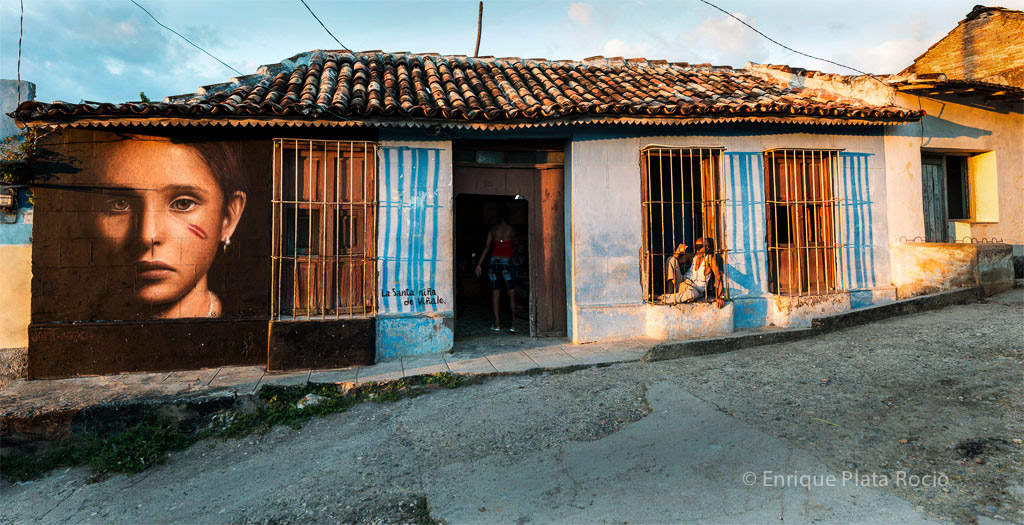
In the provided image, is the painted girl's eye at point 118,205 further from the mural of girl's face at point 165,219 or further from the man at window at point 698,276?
the man at window at point 698,276

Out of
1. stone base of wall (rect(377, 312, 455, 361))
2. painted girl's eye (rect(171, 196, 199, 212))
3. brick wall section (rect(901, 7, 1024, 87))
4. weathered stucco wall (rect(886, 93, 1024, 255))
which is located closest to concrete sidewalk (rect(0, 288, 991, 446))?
stone base of wall (rect(377, 312, 455, 361))

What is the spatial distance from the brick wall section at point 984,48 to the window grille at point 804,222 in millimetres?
5468

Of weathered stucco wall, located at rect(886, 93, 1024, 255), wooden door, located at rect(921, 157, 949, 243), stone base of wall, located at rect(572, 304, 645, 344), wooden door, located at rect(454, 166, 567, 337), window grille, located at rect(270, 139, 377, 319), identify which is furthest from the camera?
wooden door, located at rect(921, 157, 949, 243)

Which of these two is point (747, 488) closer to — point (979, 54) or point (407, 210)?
point (407, 210)

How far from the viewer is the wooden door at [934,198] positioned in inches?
316

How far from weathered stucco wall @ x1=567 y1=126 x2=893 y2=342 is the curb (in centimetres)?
64

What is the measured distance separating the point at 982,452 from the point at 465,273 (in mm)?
8732

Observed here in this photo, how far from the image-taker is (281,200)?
573 cm

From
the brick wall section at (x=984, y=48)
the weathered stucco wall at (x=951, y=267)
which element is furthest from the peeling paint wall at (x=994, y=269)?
the brick wall section at (x=984, y=48)

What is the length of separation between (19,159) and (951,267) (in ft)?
38.9

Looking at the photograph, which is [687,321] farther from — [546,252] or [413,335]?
[413,335]

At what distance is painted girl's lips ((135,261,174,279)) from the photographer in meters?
5.59

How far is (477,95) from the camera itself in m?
6.71

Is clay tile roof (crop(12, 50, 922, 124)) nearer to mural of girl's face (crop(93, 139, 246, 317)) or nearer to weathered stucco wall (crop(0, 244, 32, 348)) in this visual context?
mural of girl's face (crop(93, 139, 246, 317))
